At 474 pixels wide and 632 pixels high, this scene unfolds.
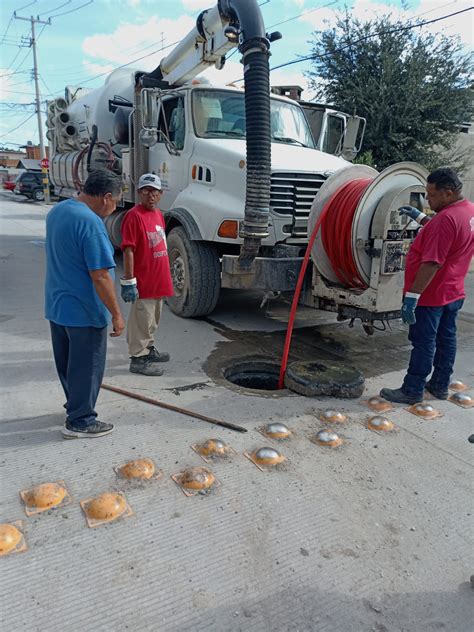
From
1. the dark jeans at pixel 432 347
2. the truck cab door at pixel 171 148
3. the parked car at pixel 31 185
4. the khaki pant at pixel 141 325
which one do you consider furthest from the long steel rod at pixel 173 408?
the parked car at pixel 31 185

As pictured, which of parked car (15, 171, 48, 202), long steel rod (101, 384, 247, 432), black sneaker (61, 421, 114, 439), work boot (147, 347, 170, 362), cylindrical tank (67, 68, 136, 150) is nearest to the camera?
black sneaker (61, 421, 114, 439)

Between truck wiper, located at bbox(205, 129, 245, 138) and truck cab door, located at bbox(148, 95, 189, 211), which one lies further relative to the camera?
truck cab door, located at bbox(148, 95, 189, 211)

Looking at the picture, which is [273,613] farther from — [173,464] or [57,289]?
[57,289]

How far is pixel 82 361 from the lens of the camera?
3172mm

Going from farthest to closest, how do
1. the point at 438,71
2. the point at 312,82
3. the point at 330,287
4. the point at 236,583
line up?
the point at 312,82, the point at 438,71, the point at 330,287, the point at 236,583

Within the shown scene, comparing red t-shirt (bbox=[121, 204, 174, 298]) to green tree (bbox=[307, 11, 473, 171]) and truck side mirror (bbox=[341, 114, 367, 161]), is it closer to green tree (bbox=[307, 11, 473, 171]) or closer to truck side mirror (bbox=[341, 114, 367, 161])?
truck side mirror (bbox=[341, 114, 367, 161])

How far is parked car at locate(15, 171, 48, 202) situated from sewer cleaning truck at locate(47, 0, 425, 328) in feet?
77.4

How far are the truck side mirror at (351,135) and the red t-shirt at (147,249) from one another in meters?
4.44

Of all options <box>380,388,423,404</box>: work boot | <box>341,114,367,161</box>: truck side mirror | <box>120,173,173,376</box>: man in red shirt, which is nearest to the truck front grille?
<box>120,173,173,376</box>: man in red shirt

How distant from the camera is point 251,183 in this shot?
462 centimetres

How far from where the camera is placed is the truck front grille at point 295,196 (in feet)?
18.0

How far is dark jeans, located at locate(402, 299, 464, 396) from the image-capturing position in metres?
4.00

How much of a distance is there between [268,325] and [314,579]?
168 inches

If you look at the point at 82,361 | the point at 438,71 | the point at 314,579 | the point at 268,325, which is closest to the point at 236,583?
the point at 314,579
